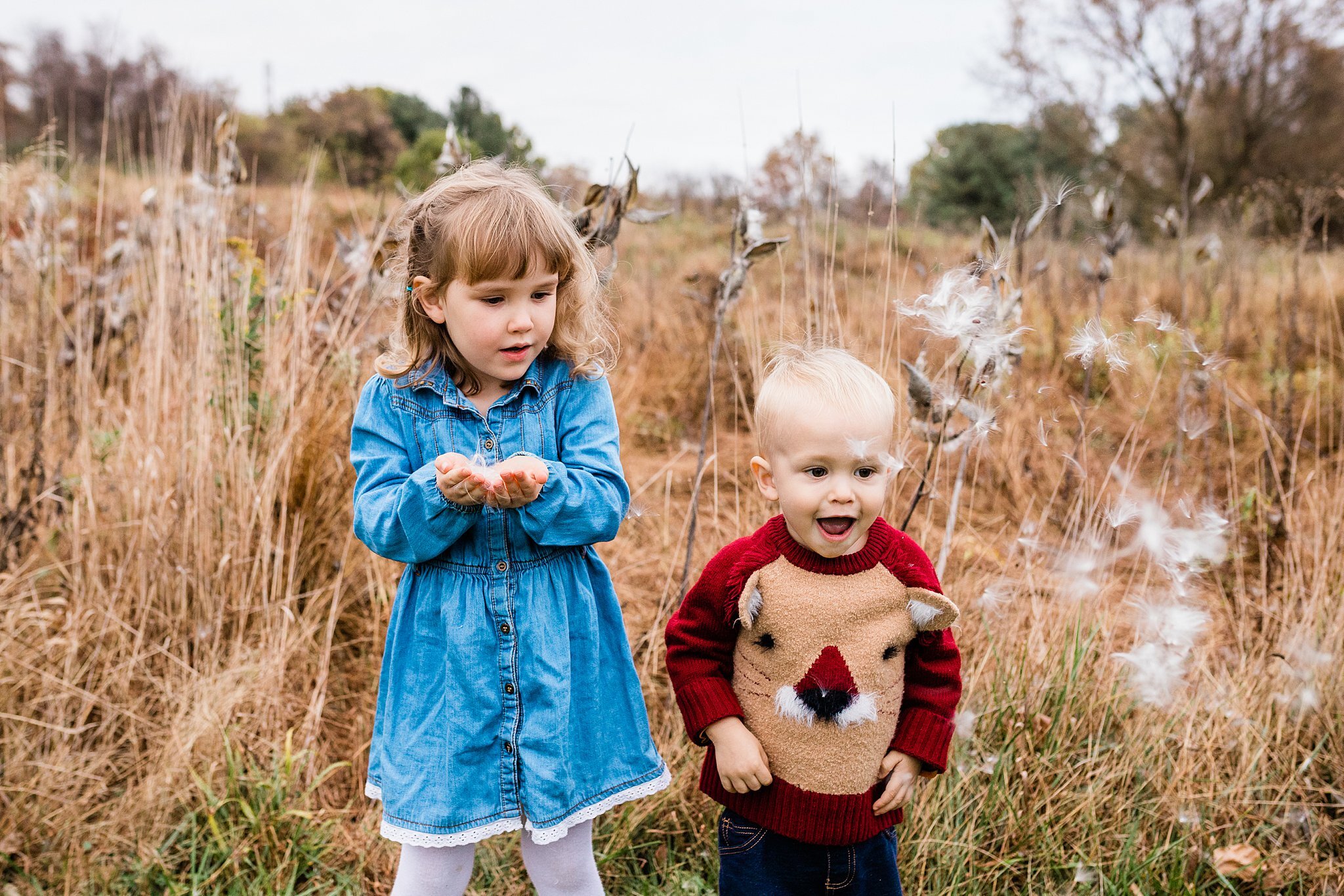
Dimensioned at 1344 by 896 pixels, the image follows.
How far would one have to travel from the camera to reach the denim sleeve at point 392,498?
1.44m

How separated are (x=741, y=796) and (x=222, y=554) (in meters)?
1.77

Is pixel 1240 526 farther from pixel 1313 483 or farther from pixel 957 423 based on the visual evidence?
pixel 957 423

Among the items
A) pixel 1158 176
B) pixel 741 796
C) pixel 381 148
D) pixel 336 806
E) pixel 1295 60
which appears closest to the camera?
pixel 741 796

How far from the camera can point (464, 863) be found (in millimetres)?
1661

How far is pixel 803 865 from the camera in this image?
150 centimetres

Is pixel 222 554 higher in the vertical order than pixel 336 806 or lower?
higher

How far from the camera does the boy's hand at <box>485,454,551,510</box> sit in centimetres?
135

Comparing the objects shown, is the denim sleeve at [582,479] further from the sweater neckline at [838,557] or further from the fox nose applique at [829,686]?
the fox nose applique at [829,686]

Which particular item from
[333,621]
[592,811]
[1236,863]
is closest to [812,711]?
[592,811]

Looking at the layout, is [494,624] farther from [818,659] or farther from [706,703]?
[818,659]

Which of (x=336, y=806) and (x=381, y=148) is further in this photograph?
(x=381, y=148)

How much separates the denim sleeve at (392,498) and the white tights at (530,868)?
53 cm

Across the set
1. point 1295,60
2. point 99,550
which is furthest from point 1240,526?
point 1295,60

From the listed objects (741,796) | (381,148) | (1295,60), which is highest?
(1295,60)
